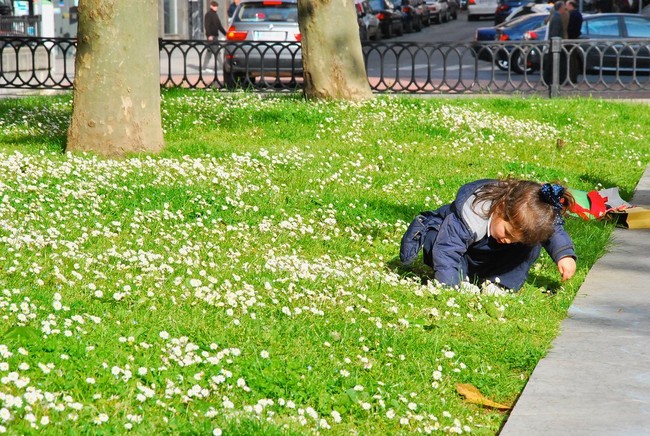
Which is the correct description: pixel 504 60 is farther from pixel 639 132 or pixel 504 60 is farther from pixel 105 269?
pixel 105 269

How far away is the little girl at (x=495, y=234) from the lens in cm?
575

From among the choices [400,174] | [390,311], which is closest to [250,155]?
[400,174]

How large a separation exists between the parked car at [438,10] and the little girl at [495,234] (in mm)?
49566

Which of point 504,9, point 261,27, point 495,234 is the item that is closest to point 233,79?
point 261,27

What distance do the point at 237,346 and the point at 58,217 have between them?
9.14 ft

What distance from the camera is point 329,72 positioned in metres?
14.2

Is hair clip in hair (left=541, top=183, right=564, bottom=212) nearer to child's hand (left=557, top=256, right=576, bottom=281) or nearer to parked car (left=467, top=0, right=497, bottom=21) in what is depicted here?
child's hand (left=557, top=256, right=576, bottom=281)

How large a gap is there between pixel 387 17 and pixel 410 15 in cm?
531

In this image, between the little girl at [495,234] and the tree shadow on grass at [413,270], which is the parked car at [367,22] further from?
the little girl at [495,234]

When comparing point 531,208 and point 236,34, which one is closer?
point 531,208

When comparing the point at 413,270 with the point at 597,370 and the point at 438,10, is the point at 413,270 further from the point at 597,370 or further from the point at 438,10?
the point at 438,10

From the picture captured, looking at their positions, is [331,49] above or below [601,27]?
below

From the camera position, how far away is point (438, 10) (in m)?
55.8

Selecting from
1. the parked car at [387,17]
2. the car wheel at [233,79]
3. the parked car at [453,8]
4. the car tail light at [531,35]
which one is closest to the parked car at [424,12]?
the parked car at [453,8]
